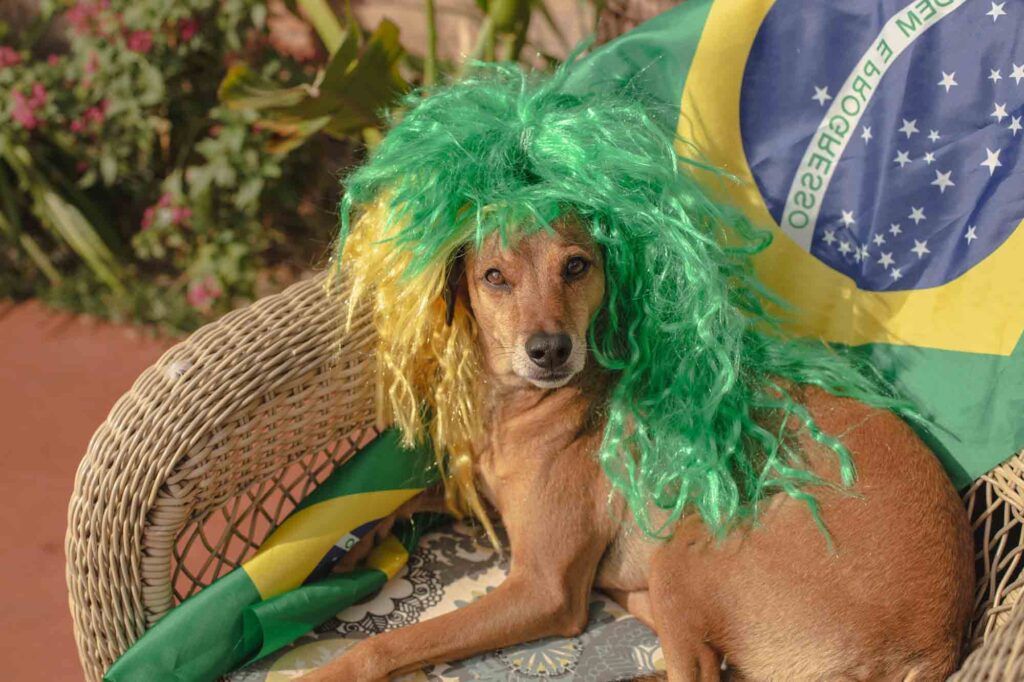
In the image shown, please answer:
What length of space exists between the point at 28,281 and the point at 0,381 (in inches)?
32.7

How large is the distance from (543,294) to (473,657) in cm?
90

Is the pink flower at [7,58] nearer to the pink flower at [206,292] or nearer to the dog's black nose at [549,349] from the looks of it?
the pink flower at [206,292]

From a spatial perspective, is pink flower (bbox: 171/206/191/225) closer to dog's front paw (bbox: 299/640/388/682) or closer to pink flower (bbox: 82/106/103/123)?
pink flower (bbox: 82/106/103/123)

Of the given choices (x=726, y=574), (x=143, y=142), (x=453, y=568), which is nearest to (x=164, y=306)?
(x=143, y=142)

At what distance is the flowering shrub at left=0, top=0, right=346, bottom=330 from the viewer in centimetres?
468

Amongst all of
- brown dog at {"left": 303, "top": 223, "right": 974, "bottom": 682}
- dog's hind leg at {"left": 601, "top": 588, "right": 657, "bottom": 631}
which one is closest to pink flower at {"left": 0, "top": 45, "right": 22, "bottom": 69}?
brown dog at {"left": 303, "top": 223, "right": 974, "bottom": 682}

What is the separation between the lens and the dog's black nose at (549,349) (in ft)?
7.10

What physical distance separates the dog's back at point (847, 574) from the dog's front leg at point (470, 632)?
0.85 feet

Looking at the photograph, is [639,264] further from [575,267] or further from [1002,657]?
[1002,657]

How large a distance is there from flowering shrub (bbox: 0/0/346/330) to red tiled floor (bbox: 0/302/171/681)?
0.22 meters

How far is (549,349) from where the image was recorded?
2.17m

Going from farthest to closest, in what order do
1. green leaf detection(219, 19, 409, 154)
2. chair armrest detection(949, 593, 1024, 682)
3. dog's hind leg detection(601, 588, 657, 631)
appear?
green leaf detection(219, 19, 409, 154) → dog's hind leg detection(601, 588, 657, 631) → chair armrest detection(949, 593, 1024, 682)

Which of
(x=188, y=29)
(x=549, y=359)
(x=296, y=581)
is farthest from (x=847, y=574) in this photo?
(x=188, y=29)

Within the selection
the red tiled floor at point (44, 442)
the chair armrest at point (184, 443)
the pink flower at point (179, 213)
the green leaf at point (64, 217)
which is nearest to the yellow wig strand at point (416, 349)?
the chair armrest at point (184, 443)
